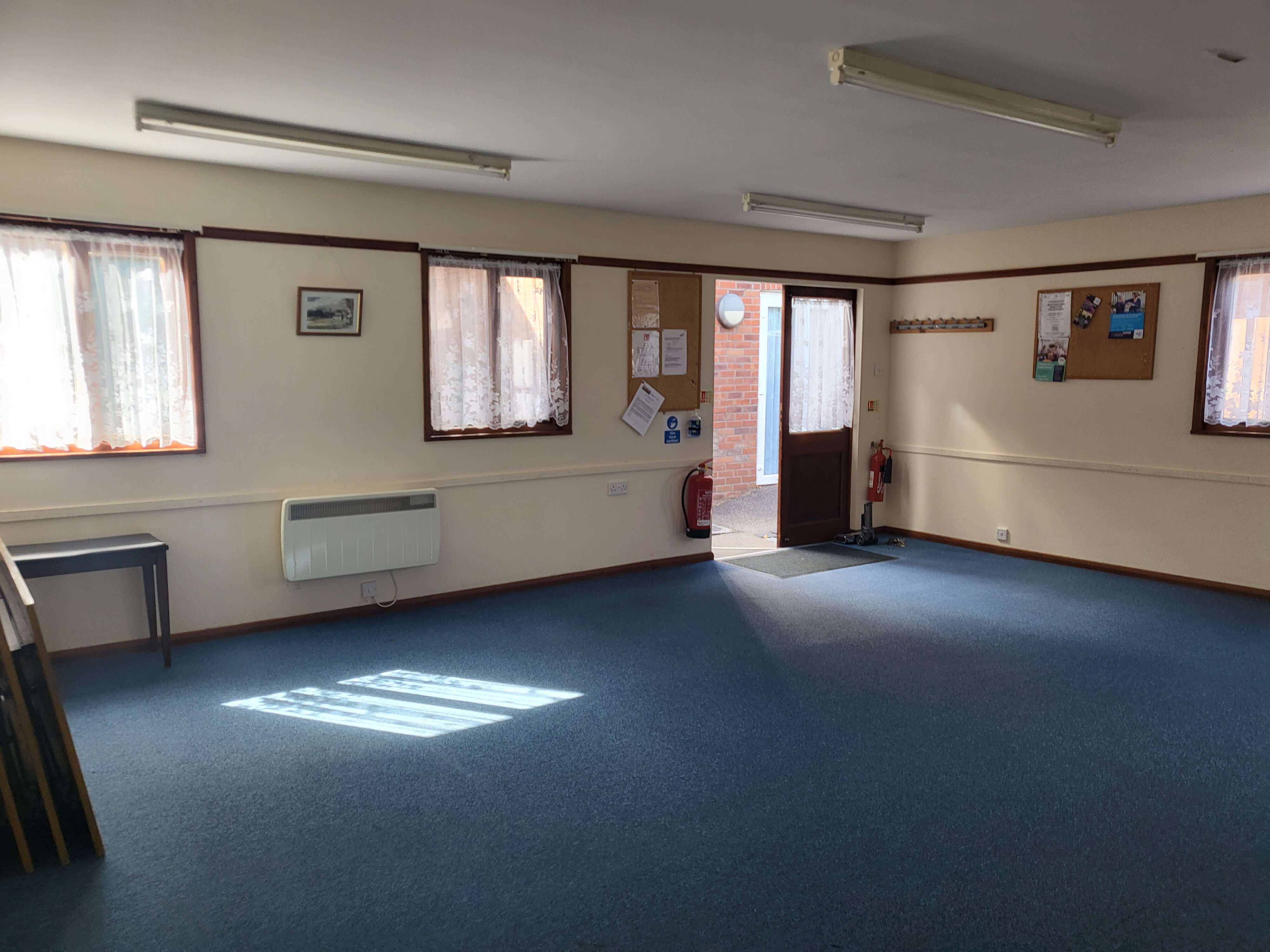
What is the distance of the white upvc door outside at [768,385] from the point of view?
886 cm

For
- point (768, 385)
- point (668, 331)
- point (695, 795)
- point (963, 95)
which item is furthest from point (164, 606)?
point (768, 385)

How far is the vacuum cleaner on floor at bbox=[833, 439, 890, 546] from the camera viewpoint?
7.27 meters

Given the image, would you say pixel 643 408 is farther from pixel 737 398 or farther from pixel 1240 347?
pixel 1240 347

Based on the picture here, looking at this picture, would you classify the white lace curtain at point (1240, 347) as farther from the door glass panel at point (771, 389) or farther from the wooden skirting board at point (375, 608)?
the door glass panel at point (771, 389)

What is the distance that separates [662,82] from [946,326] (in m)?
4.59

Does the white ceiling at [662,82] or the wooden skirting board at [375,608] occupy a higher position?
the white ceiling at [662,82]

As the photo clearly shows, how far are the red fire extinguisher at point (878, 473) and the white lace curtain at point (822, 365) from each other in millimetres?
375

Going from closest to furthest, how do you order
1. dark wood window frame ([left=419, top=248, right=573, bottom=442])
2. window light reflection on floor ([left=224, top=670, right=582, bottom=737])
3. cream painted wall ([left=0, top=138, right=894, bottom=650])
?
window light reflection on floor ([left=224, top=670, right=582, bottom=737])
cream painted wall ([left=0, top=138, right=894, bottom=650])
dark wood window frame ([left=419, top=248, right=573, bottom=442])

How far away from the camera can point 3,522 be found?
4059 mm

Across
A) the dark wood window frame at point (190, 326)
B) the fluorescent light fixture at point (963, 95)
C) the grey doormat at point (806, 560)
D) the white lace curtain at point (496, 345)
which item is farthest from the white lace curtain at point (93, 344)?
the grey doormat at point (806, 560)

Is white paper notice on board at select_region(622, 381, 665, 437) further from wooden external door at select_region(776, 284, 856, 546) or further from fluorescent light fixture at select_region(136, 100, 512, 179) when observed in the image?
fluorescent light fixture at select_region(136, 100, 512, 179)

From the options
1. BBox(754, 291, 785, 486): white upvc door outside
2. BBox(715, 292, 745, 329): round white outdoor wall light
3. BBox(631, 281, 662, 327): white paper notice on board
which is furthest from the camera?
BBox(754, 291, 785, 486): white upvc door outside

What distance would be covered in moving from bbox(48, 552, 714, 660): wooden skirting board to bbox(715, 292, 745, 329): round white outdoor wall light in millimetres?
2670

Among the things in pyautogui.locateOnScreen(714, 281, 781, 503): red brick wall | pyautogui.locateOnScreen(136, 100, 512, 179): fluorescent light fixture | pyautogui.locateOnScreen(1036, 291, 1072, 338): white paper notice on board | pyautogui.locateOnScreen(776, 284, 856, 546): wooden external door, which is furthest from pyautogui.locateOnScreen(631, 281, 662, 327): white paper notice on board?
pyautogui.locateOnScreen(1036, 291, 1072, 338): white paper notice on board
